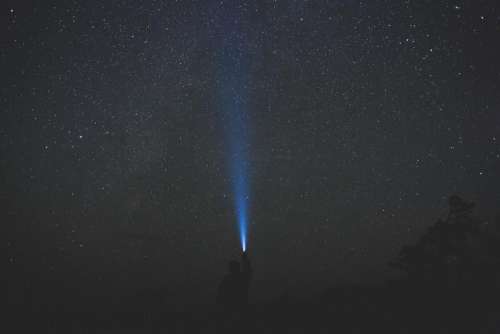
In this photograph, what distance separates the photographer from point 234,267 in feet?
52.8

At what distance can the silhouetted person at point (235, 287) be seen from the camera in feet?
51.1

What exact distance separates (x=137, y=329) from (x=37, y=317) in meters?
6.43

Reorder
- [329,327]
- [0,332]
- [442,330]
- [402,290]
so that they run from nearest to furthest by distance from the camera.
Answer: [442,330]
[329,327]
[0,332]
[402,290]

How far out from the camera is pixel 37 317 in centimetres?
1582

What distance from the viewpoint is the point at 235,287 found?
1570 centimetres

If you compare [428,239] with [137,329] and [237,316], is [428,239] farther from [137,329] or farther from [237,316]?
[137,329]

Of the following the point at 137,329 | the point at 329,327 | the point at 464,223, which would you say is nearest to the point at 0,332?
the point at 137,329

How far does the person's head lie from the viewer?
15945 mm

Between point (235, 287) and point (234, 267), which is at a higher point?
point (234, 267)

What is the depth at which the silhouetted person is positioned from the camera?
1556 cm

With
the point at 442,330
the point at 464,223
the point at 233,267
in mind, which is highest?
the point at 464,223

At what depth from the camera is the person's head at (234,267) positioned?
1595 cm

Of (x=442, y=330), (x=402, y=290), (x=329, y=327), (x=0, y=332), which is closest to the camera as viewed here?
(x=442, y=330)

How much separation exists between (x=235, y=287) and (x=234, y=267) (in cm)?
81
